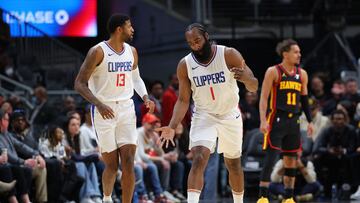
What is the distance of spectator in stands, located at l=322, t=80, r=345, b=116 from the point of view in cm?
1667

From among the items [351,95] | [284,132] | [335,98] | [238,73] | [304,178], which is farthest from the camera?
[335,98]

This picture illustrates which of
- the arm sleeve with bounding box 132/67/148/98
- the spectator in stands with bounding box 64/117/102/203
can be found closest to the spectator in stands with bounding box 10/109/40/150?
the spectator in stands with bounding box 64/117/102/203

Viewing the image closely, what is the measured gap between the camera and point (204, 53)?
9539 mm

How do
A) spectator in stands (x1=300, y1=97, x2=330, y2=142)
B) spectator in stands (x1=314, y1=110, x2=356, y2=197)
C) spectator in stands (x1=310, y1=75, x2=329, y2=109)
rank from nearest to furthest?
spectator in stands (x1=314, y1=110, x2=356, y2=197) → spectator in stands (x1=300, y1=97, x2=330, y2=142) → spectator in stands (x1=310, y1=75, x2=329, y2=109)

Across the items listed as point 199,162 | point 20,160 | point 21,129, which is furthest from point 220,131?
point 21,129

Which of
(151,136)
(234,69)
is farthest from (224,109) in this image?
(151,136)

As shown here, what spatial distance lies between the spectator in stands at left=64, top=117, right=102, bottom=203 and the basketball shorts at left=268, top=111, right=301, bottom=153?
2956mm

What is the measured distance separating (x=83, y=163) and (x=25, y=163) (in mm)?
1237

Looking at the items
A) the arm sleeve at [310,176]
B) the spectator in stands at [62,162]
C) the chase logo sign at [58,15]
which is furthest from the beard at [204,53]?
the chase logo sign at [58,15]

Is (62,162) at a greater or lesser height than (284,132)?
lesser

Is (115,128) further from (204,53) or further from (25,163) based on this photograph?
(25,163)

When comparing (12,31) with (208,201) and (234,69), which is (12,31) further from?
(234,69)

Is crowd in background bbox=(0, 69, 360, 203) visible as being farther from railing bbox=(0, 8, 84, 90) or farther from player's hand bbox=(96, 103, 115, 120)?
player's hand bbox=(96, 103, 115, 120)

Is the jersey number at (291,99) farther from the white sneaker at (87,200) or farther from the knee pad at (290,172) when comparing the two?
the white sneaker at (87,200)
